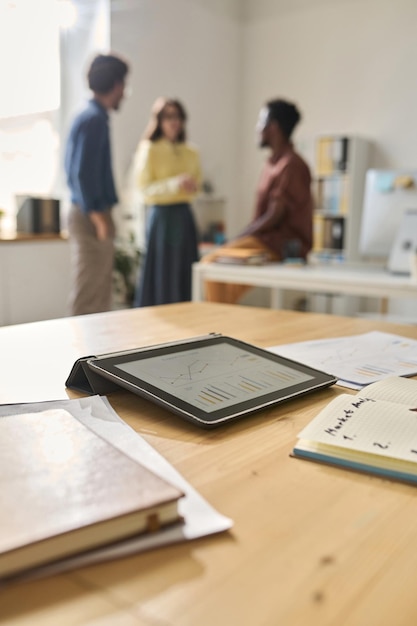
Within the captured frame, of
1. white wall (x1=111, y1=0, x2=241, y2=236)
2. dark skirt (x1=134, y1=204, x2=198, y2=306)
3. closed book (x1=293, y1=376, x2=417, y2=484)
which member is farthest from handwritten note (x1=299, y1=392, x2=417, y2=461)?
white wall (x1=111, y1=0, x2=241, y2=236)

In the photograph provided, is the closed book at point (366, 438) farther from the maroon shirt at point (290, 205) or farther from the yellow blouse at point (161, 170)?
the yellow blouse at point (161, 170)

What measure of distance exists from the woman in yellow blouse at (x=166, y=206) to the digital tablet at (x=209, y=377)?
2651 mm

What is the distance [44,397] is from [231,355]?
0.27 m

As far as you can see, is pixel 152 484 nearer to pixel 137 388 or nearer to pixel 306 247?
pixel 137 388

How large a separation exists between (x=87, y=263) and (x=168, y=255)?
0.59 meters

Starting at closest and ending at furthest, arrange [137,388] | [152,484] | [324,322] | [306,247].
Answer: [152,484], [137,388], [324,322], [306,247]

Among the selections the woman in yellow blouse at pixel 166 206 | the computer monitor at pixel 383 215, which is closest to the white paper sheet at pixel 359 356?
the computer monitor at pixel 383 215

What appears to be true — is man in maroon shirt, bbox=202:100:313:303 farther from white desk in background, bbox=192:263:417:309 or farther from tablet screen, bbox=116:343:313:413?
tablet screen, bbox=116:343:313:413

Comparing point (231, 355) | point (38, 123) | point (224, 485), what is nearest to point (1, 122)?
point (38, 123)

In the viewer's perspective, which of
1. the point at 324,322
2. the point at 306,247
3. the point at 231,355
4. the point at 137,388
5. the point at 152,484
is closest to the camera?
the point at 152,484

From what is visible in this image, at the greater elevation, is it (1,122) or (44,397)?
(1,122)

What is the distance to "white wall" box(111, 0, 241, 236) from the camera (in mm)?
4688

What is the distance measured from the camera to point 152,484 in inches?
18.8

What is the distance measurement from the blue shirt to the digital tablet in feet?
7.37
